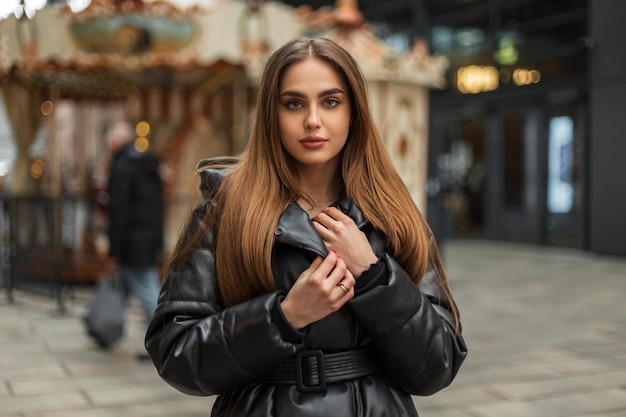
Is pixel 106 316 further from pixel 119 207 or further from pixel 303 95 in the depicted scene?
pixel 303 95

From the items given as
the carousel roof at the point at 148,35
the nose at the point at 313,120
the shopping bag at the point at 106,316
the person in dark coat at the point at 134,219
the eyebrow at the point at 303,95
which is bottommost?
the shopping bag at the point at 106,316

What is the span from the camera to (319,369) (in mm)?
1719

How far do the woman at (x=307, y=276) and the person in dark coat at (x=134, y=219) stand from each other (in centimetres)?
488

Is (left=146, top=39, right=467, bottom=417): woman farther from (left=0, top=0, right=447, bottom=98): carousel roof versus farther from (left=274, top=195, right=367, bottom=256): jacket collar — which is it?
(left=0, top=0, right=447, bottom=98): carousel roof

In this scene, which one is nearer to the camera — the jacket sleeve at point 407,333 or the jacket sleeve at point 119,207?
the jacket sleeve at point 407,333

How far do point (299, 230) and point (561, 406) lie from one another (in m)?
3.72

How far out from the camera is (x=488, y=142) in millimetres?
17797

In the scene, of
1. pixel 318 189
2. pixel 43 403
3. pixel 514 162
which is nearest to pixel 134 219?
pixel 43 403

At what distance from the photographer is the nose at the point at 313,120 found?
176cm

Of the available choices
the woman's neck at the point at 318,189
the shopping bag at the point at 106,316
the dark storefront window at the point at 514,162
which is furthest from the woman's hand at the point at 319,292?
the dark storefront window at the point at 514,162

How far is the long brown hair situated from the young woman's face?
0.07 ft

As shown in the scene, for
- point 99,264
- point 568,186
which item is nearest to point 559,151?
point 568,186

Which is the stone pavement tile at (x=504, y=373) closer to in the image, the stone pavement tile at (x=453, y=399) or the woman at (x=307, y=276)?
the stone pavement tile at (x=453, y=399)

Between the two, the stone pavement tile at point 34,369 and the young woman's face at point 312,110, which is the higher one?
the young woman's face at point 312,110
